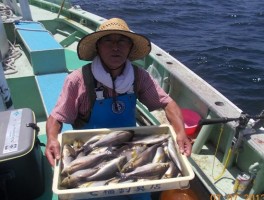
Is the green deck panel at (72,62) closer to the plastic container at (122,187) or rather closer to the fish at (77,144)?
the fish at (77,144)

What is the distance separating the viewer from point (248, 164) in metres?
3.03

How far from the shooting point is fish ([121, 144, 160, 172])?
7.31 feet

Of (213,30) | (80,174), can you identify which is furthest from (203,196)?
(213,30)

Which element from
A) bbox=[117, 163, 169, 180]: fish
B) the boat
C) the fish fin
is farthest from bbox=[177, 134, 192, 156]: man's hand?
the fish fin

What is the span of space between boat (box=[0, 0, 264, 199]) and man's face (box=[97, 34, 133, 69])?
3.25 ft

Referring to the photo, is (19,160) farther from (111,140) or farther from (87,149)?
(111,140)

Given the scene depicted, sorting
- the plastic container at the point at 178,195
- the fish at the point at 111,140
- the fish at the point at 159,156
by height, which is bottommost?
the plastic container at the point at 178,195

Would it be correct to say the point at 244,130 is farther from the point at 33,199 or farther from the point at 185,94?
the point at 33,199

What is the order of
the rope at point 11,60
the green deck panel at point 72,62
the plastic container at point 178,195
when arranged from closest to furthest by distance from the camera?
1. the plastic container at point 178,195
2. the rope at point 11,60
3. the green deck panel at point 72,62

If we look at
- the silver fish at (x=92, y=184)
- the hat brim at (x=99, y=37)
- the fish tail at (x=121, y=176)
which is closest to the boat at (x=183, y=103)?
the hat brim at (x=99, y=37)

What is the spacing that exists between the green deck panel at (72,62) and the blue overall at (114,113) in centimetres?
289

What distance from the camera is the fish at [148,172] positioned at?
2150 millimetres

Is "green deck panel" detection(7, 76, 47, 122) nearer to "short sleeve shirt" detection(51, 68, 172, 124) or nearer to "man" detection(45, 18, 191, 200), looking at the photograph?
"man" detection(45, 18, 191, 200)

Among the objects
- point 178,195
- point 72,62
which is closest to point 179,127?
point 178,195
